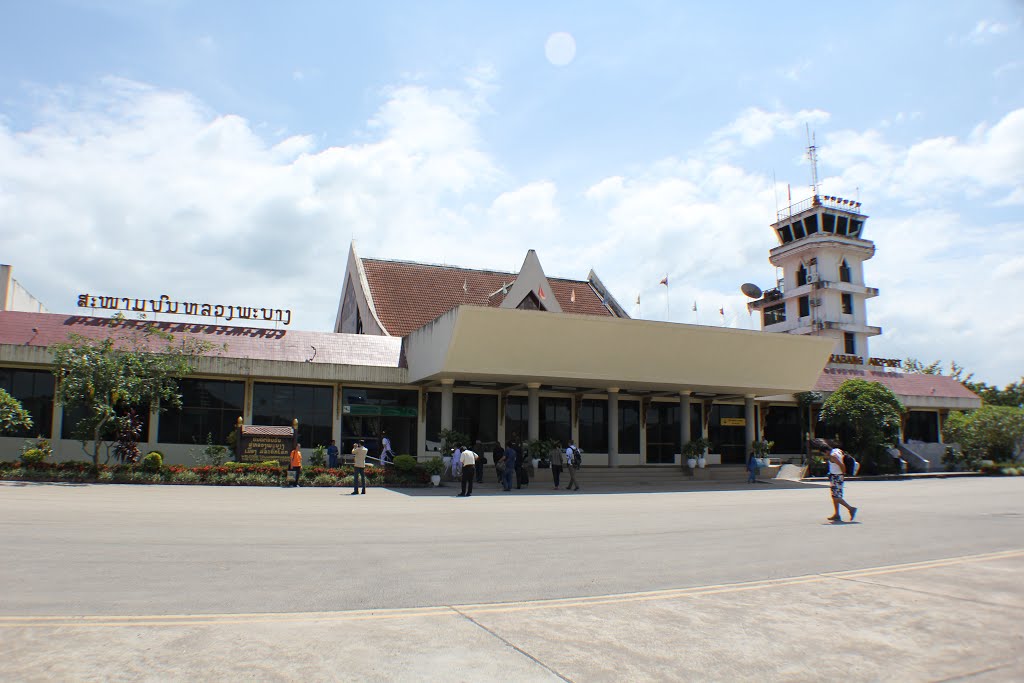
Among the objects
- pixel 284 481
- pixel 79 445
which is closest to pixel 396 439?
pixel 284 481

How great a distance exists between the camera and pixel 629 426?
3631cm

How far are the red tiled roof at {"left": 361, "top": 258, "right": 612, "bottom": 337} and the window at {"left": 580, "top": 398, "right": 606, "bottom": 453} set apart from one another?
7.07 meters

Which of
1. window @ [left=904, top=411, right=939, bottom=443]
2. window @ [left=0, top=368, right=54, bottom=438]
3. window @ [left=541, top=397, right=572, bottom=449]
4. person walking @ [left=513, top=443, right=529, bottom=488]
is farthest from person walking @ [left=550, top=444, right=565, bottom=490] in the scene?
window @ [left=904, top=411, right=939, bottom=443]

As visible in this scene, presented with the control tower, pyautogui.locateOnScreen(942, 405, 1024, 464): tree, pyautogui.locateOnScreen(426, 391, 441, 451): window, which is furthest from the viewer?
the control tower

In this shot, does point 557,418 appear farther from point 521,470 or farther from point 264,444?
point 264,444

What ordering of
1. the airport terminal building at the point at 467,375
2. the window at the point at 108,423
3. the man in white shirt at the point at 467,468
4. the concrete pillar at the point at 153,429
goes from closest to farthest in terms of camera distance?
1. the man in white shirt at the point at 467,468
2. the window at the point at 108,423
3. the airport terminal building at the point at 467,375
4. the concrete pillar at the point at 153,429

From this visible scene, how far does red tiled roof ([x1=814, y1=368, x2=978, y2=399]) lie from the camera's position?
140 feet

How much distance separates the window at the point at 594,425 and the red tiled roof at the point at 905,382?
14466 mm

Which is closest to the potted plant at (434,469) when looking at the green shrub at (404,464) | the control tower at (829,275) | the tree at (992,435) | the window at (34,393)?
the green shrub at (404,464)

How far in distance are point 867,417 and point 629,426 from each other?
11525mm

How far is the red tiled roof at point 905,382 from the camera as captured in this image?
42531 mm

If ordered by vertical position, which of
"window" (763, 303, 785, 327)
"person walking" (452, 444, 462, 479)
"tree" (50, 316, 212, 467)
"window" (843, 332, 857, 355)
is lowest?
"person walking" (452, 444, 462, 479)

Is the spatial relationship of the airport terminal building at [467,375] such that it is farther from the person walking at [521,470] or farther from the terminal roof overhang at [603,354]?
the person walking at [521,470]

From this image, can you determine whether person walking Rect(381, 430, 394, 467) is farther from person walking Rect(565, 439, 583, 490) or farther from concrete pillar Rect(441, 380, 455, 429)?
person walking Rect(565, 439, 583, 490)
